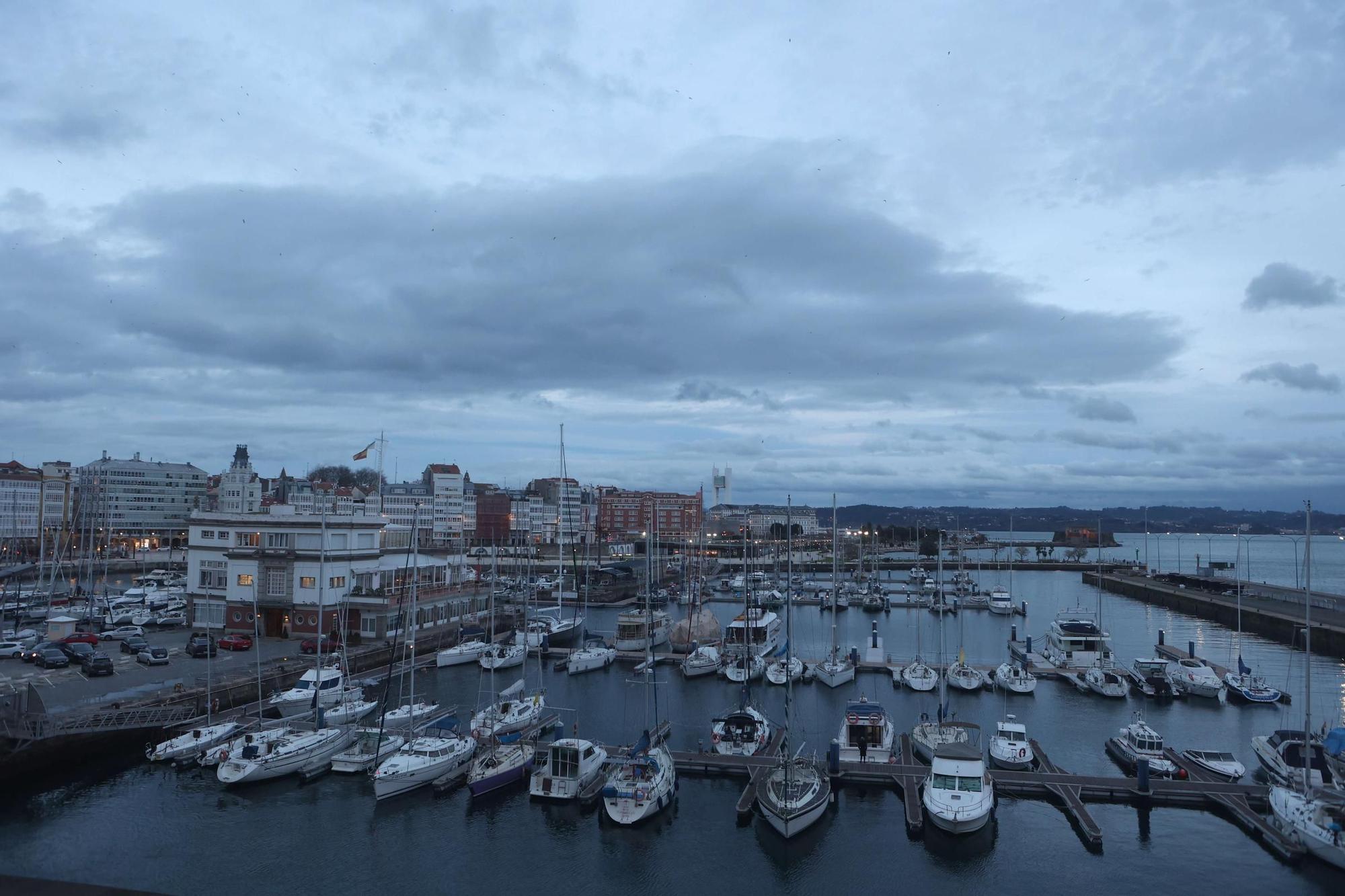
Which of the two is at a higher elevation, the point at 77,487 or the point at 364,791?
the point at 77,487

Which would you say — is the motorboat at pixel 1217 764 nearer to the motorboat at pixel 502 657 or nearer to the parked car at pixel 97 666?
the motorboat at pixel 502 657

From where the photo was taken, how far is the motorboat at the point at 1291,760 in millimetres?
18953

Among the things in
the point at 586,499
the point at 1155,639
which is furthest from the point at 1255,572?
the point at 586,499

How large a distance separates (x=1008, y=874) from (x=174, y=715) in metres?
20.7

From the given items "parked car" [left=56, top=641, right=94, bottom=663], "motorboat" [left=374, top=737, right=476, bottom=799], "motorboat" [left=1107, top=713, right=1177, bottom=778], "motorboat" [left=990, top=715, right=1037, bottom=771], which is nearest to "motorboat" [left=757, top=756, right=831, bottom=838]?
"motorboat" [left=990, top=715, right=1037, bottom=771]

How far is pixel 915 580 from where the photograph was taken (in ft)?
257

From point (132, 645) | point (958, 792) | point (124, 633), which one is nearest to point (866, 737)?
point (958, 792)

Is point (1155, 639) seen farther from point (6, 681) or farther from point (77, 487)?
point (77, 487)

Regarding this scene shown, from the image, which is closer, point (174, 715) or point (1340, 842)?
point (1340, 842)

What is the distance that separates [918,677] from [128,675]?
26559 millimetres

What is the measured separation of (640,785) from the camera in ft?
61.1

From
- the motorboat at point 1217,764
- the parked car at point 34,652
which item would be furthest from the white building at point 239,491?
the motorboat at point 1217,764

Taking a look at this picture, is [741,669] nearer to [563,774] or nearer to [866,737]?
[866,737]

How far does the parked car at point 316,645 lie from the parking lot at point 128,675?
1.07 feet
